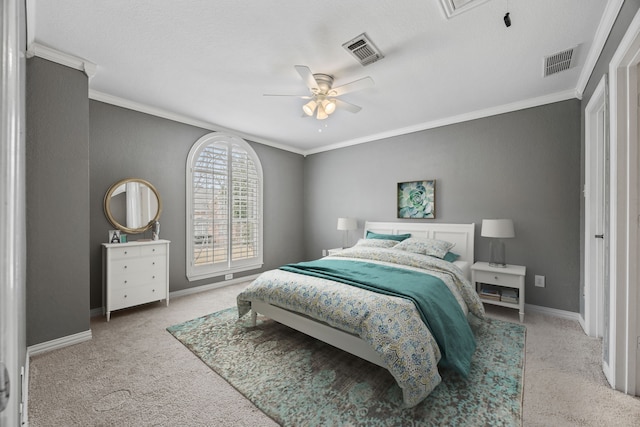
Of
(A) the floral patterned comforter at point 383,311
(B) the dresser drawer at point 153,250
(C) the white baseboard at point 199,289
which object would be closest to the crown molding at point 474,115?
(A) the floral patterned comforter at point 383,311

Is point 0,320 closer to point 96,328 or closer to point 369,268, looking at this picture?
point 369,268

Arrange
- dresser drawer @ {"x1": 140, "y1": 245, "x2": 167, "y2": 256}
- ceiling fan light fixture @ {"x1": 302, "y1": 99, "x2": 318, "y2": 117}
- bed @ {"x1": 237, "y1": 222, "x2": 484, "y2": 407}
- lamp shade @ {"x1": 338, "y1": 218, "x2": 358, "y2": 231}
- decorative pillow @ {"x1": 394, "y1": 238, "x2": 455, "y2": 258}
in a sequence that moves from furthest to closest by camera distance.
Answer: lamp shade @ {"x1": 338, "y1": 218, "x2": 358, "y2": 231} → decorative pillow @ {"x1": 394, "y1": 238, "x2": 455, "y2": 258} → dresser drawer @ {"x1": 140, "y1": 245, "x2": 167, "y2": 256} → ceiling fan light fixture @ {"x1": 302, "y1": 99, "x2": 318, "y2": 117} → bed @ {"x1": 237, "y1": 222, "x2": 484, "y2": 407}

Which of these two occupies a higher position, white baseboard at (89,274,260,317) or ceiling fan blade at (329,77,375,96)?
ceiling fan blade at (329,77,375,96)

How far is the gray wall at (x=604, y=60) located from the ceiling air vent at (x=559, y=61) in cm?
20

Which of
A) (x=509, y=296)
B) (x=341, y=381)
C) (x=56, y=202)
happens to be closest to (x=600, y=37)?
(x=509, y=296)

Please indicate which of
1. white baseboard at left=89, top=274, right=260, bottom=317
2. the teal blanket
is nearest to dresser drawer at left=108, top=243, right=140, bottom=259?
white baseboard at left=89, top=274, right=260, bottom=317

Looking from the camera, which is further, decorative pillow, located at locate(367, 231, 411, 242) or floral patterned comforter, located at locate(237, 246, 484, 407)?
decorative pillow, located at locate(367, 231, 411, 242)

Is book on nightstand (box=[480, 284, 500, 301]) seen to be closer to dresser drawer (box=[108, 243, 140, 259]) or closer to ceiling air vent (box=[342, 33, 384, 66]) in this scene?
ceiling air vent (box=[342, 33, 384, 66])

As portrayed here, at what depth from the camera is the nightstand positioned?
3080 millimetres

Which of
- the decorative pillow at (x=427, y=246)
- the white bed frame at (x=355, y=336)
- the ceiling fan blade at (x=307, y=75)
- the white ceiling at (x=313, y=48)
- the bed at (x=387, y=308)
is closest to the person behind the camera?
the bed at (x=387, y=308)

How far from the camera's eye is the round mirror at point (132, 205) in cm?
335

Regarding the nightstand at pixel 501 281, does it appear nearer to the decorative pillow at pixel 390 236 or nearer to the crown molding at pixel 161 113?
the decorative pillow at pixel 390 236

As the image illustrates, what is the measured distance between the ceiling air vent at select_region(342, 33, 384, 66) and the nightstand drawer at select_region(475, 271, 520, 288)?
8.88 feet

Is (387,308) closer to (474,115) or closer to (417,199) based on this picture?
(417,199)
